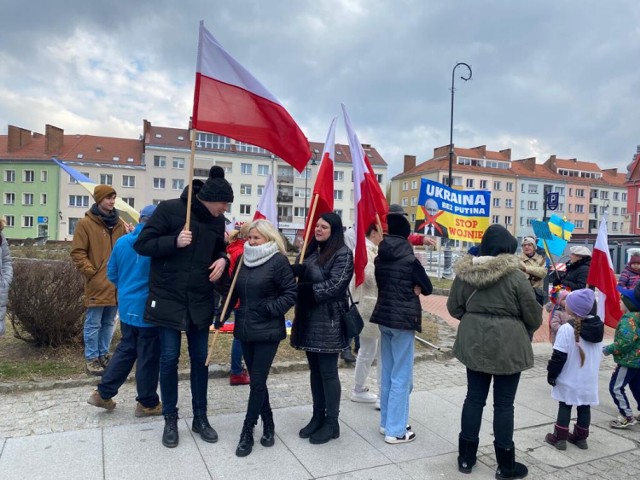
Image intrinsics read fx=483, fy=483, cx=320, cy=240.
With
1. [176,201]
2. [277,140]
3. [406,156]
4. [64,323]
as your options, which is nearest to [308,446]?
Answer: [176,201]

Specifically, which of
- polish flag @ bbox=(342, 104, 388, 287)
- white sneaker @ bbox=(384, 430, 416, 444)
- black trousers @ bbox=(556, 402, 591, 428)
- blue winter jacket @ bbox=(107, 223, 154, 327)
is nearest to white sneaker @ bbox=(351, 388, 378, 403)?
Answer: white sneaker @ bbox=(384, 430, 416, 444)

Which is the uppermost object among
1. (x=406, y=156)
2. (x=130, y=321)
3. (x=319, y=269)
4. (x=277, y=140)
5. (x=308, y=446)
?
(x=406, y=156)

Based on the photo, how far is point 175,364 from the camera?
4.03 metres

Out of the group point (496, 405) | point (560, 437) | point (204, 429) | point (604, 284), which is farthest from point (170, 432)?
point (604, 284)

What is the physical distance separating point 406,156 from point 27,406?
76283mm

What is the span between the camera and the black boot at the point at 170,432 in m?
3.93

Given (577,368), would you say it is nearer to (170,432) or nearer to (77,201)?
(170,432)

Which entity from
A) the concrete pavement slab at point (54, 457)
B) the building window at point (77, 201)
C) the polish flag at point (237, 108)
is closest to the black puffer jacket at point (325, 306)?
the polish flag at point (237, 108)

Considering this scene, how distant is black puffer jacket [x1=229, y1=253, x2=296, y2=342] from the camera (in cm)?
389

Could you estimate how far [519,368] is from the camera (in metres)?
3.60

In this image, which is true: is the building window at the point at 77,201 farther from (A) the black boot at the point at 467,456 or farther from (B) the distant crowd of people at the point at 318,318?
(A) the black boot at the point at 467,456

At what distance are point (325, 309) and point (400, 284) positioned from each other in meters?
0.70

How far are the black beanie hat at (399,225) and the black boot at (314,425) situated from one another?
1.75 m

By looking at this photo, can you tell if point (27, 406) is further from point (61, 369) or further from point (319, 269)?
point (319, 269)
